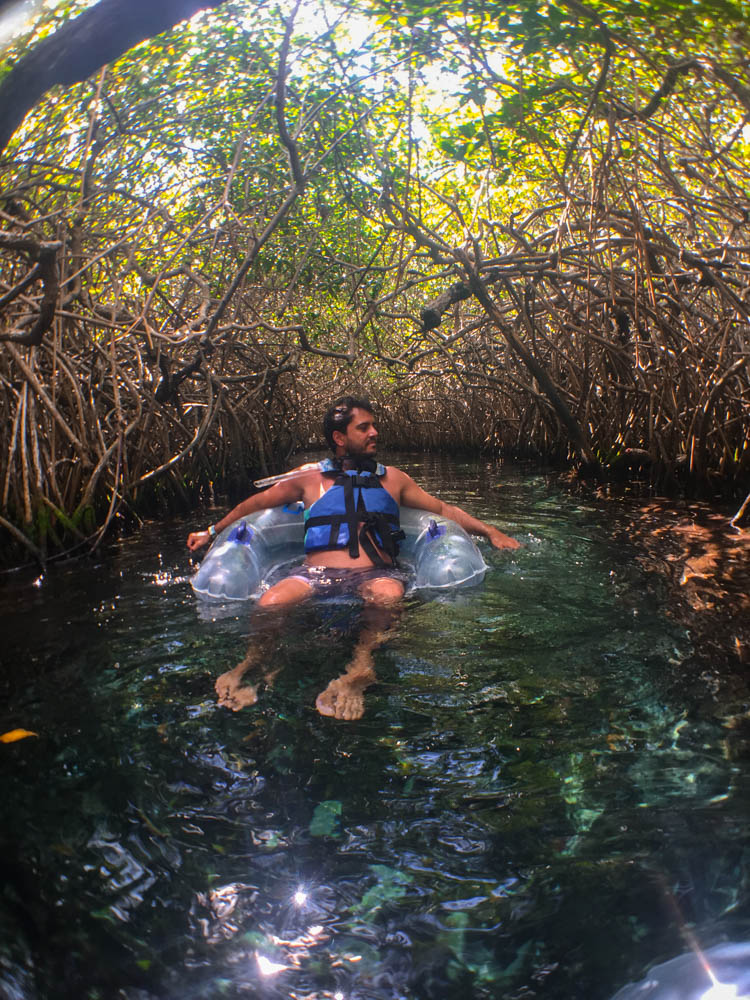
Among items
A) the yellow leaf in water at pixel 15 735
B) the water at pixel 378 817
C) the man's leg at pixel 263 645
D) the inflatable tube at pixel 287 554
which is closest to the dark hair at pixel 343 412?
the inflatable tube at pixel 287 554

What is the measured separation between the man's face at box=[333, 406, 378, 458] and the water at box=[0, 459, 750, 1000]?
111 cm

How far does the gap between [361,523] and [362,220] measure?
18.5 feet

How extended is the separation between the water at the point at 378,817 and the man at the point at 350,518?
1.27 ft

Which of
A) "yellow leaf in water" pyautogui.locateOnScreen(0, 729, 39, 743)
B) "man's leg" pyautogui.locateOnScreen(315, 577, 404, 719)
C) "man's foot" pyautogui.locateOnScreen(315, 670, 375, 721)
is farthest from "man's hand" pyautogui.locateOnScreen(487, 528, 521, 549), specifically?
"yellow leaf in water" pyautogui.locateOnScreen(0, 729, 39, 743)

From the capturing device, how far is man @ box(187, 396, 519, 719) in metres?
3.38

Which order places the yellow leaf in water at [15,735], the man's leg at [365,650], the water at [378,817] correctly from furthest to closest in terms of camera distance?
the man's leg at [365,650]
the yellow leaf in water at [15,735]
the water at [378,817]

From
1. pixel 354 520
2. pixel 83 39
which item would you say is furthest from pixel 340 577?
pixel 83 39

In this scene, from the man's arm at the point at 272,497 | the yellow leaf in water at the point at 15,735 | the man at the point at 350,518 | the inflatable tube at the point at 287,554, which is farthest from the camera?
the man's arm at the point at 272,497

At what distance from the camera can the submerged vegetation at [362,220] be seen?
12.7 feet

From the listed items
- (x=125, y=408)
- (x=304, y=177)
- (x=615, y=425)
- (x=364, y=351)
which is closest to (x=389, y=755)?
(x=304, y=177)

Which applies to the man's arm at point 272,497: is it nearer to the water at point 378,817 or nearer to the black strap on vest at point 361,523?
the black strap on vest at point 361,523

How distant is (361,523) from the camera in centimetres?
375

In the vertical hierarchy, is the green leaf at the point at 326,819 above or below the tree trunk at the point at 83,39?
below

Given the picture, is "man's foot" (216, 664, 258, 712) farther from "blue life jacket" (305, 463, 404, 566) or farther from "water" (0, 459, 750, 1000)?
"blue life jacket" (305, 463, 404, 566)
